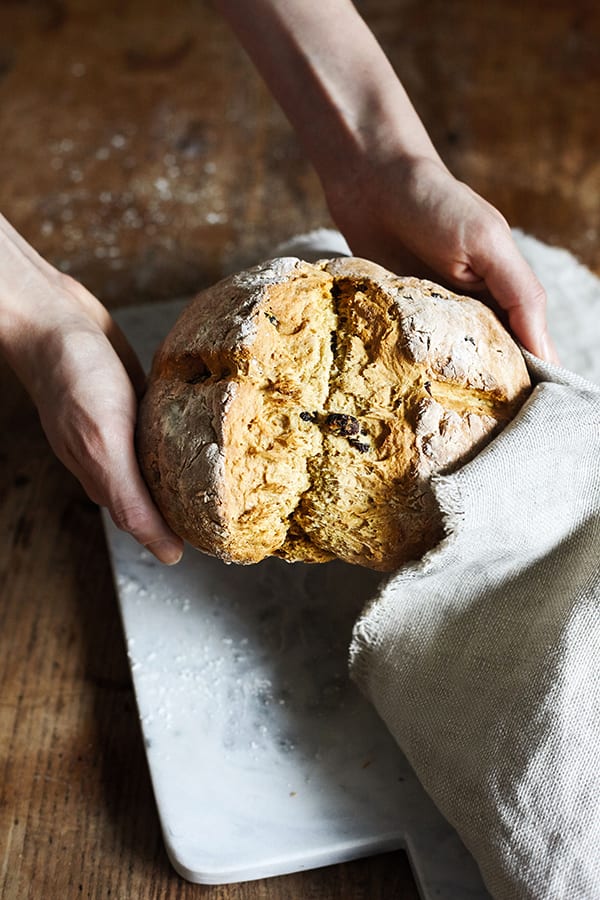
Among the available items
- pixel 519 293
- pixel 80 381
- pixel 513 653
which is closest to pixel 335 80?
pixel 519 293

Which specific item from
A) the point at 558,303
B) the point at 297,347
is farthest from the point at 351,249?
the point at 297,347

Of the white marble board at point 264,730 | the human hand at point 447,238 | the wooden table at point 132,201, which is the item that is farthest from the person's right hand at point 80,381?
the human hand at point 447,238

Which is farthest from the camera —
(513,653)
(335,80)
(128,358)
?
(335,80)

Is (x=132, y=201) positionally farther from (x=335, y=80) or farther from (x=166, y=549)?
(x=166, y=549)

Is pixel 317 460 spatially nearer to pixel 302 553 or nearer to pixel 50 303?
pixel 302 553

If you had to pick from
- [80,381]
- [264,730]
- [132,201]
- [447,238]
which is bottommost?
[264,730]

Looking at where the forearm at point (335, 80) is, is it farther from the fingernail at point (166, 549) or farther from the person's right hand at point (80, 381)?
the fingernail at point (166, 549)

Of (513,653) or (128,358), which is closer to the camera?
(513,653)
